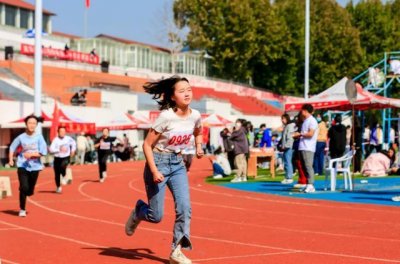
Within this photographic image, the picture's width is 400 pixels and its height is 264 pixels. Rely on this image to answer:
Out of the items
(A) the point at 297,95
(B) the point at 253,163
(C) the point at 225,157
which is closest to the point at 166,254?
(B) the point at 253,163

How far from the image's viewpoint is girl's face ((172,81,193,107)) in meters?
9.09

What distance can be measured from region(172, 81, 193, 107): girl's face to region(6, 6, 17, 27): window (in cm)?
6124

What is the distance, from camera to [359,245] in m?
10.7

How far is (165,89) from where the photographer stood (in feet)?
30.3

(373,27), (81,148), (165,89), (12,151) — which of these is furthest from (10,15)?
(165,89)

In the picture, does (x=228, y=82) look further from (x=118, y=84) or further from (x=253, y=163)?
(x=253, y=163)

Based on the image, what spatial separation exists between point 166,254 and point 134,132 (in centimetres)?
4364

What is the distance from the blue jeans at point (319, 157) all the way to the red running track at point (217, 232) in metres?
6.12

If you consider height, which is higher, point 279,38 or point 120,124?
point 279,38

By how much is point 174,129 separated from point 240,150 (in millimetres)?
15707

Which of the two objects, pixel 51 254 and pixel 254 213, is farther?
pixel 254 213

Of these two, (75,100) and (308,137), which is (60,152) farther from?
(75,100)

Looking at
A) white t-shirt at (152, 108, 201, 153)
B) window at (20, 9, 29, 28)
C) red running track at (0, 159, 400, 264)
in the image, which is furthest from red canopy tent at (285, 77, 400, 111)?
window at (20, 9, 29, 28)

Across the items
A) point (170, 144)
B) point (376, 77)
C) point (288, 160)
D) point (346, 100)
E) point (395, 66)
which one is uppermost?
point (395, 66)
